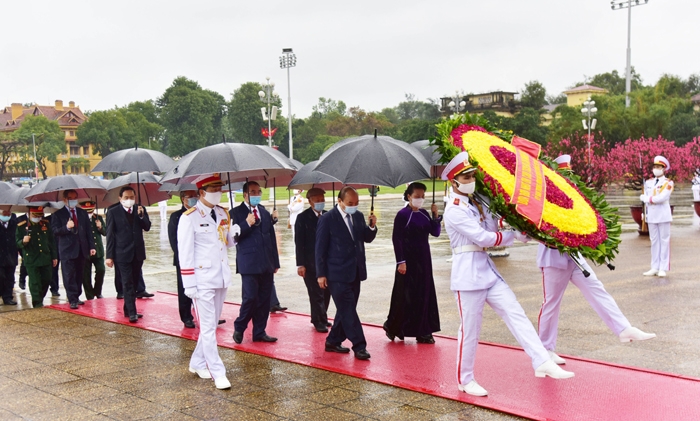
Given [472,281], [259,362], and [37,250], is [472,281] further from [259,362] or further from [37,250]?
[37,250]

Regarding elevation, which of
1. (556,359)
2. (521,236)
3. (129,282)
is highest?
(521,236)

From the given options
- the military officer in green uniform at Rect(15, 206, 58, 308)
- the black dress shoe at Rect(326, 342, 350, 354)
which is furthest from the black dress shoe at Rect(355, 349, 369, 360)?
the military officer in green uniform at Rect(15, 206, 58, 308)

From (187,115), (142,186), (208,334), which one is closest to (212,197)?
(208,334)

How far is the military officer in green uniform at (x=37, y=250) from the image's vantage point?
1162 centimetres

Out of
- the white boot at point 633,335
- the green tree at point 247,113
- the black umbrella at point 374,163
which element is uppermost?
the green tree at point 247,113

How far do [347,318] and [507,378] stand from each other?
5.74ft

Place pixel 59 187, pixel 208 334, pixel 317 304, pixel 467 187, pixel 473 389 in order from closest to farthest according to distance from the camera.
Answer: pixel 473 389, pixel 467 187, pixel 208 334, pixel 317 304, pixel 59 187

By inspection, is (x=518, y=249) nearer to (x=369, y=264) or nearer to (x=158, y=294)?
(x=369, y=264)

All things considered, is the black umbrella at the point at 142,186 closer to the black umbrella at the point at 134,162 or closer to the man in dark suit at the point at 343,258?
the black umbrella at the point at 134,162

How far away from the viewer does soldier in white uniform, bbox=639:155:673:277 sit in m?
12.6

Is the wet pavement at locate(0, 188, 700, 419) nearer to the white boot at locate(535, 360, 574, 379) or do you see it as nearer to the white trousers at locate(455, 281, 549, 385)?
the white trousers at locate(455, 281, 549, 385)

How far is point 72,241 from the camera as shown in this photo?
11.2 m

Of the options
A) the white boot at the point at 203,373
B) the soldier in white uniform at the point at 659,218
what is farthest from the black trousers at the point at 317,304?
the soldier in white uniform at the point at 659,218

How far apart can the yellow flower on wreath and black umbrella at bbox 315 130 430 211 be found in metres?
0.73
